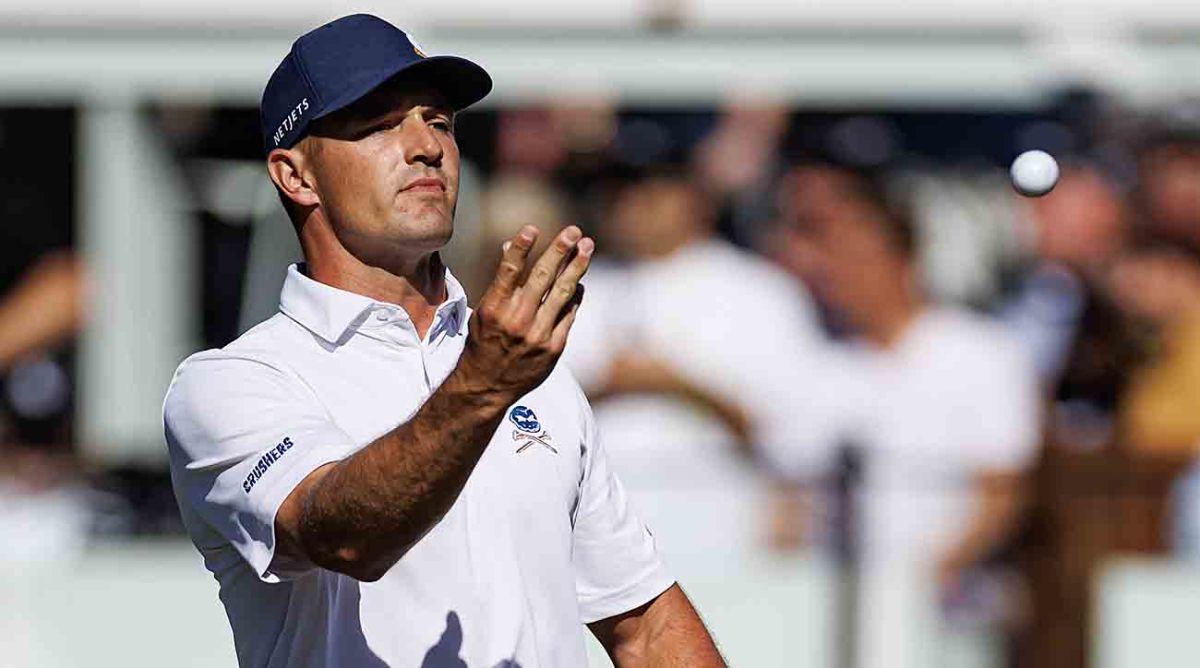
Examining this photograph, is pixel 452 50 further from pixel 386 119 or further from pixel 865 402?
pixel 386 119

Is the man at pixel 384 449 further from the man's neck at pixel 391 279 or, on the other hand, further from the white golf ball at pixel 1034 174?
the white golf ball at pixel 1034 174

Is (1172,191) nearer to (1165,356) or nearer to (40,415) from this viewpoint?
(1165,356)

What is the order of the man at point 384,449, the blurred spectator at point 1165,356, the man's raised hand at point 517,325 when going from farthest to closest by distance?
the blurred spectator at point 1165,356, the man at point 384,449, the man's raised hand at point 517,325

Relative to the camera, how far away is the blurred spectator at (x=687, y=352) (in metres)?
7.01

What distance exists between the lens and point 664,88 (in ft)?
27.6

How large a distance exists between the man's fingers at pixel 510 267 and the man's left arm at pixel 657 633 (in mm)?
1145

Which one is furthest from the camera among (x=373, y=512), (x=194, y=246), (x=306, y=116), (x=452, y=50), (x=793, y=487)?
(x=194, y=246)

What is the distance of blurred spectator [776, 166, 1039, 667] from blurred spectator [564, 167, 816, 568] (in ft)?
0.73

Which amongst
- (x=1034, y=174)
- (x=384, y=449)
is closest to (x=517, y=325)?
(x=384, y=449)

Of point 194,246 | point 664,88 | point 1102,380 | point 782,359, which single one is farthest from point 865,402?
point 194,246

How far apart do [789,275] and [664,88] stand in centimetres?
112

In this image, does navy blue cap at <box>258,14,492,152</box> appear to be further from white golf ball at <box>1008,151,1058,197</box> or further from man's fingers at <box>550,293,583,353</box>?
white golf ball at <box>1008,151,1058,197</box>

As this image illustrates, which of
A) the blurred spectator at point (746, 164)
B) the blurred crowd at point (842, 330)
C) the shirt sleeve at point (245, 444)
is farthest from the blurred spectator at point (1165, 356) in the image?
the shirt sleeve at point (245, 444)

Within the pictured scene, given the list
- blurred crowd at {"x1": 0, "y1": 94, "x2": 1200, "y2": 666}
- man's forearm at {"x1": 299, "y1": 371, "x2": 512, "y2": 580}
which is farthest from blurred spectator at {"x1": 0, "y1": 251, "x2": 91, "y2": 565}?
man's forearm at {"x1": 299, "y1": 371, "x2": 512, "y2": 580}
